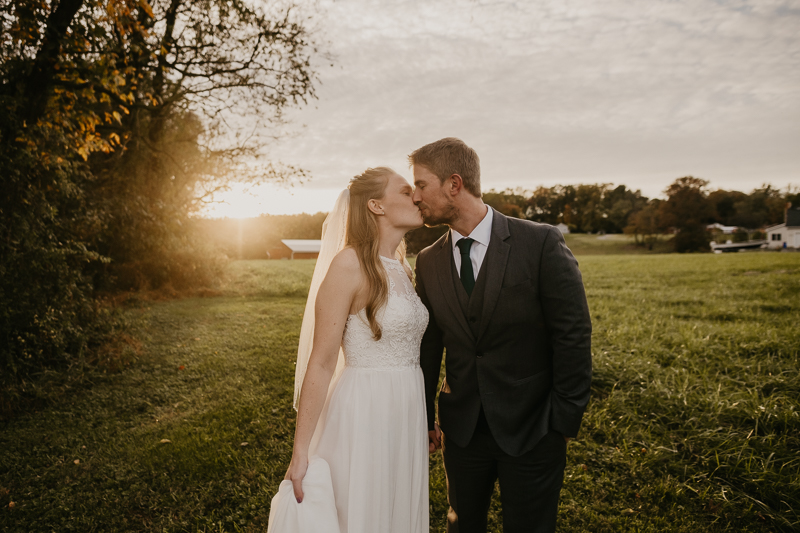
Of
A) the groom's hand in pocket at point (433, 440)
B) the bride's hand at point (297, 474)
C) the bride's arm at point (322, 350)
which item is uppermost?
the bride's arm at point (322, 350)

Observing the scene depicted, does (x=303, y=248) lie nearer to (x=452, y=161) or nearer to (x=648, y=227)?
(x=648, y=227)

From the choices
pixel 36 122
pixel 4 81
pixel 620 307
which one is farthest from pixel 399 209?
pixel 620 307

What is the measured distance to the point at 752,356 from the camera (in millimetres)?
6148

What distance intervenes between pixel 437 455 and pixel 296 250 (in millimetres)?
61173

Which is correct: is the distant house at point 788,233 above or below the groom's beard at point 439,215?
above

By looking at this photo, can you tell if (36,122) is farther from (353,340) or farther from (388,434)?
(388,434)

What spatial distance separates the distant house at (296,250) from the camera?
6334cm

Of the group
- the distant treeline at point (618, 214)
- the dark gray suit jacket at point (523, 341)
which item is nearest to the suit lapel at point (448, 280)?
the dark gray suit jacket at point (523, 341)

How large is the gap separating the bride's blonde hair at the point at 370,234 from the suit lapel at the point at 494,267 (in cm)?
64

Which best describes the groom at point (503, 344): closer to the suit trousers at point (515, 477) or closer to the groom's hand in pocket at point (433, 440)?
the suit trousers at point (515, 477)

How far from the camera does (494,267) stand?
2.34 metres

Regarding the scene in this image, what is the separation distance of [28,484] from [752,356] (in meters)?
8.94

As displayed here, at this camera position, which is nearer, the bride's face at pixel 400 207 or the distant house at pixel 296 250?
the bride's face at pixel 400 207

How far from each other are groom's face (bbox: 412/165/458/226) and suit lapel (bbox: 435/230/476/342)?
0.56 feet
